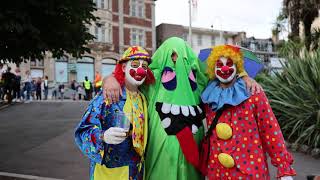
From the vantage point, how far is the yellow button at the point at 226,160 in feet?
9.27

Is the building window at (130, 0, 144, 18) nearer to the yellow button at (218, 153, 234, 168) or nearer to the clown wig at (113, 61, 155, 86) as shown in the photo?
the clown wig at (113, 61, 155, 86)

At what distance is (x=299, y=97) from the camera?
8406 mm

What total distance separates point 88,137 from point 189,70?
97 cm

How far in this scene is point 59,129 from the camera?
10391 mm

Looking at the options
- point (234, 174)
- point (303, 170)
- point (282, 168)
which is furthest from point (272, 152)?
point (303, 170)

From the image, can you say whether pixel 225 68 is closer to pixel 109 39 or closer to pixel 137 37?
pixel 109 39

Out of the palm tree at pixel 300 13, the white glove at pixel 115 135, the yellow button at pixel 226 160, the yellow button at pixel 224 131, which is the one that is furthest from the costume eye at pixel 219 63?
the palm tree at pixel 300 13

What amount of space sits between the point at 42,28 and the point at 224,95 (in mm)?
4609

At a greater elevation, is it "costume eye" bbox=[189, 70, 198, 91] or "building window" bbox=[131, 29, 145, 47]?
"building window" bbox=[131, 29, 145, 47]

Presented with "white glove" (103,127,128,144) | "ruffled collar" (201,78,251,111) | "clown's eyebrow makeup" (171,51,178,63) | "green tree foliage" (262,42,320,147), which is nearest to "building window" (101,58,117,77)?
"green tree foliage" (262,42,320,147)

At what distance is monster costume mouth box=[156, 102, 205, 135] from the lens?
2.97m

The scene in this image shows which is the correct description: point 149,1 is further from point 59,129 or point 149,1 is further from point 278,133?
point 278,133

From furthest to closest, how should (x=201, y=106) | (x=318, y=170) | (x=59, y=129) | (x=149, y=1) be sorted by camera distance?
(x=149, y=1), (x=59, y=129), (x=318, y=170), (x=201, y=106)

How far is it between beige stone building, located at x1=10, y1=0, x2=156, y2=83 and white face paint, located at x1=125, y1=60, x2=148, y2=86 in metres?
29.1
